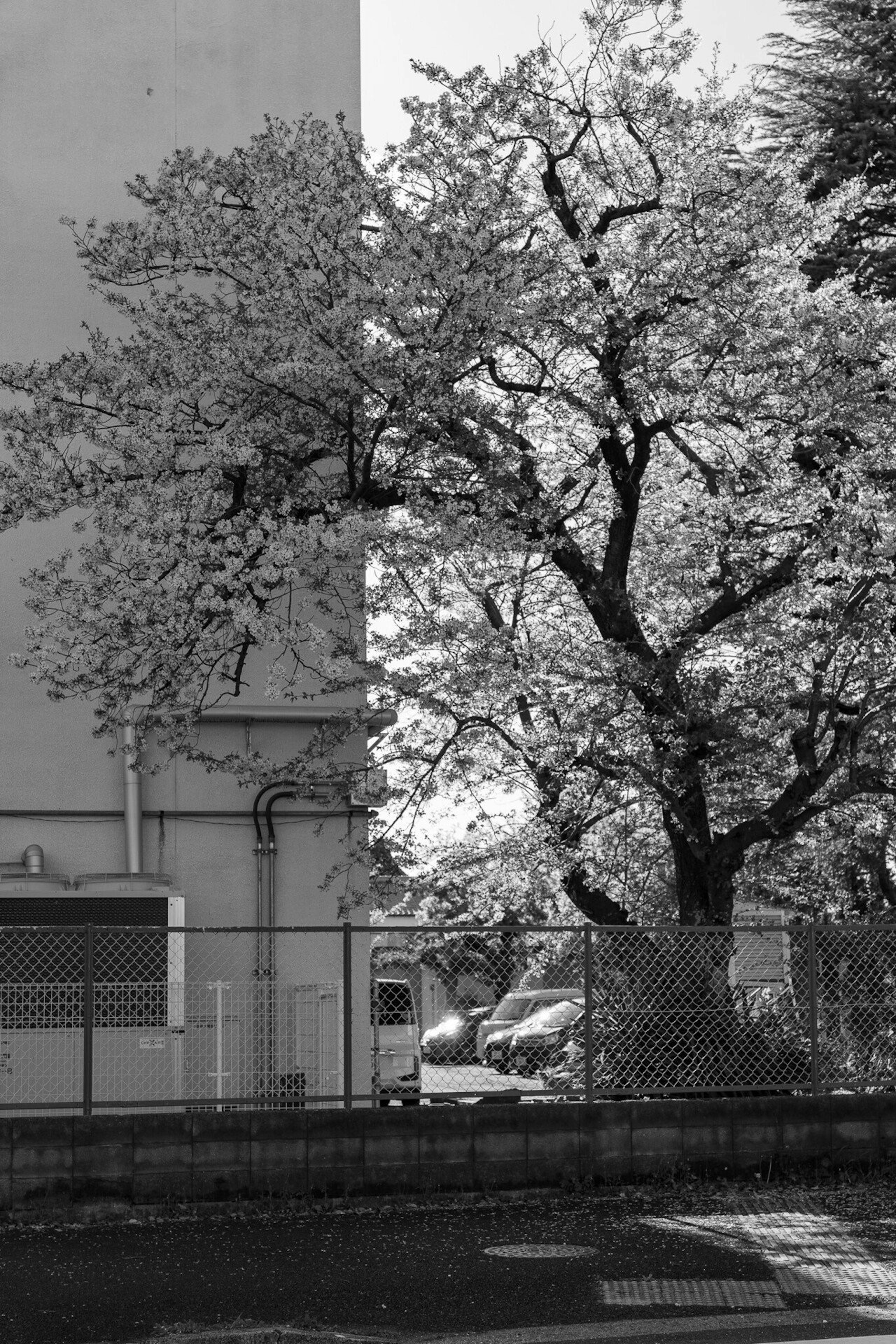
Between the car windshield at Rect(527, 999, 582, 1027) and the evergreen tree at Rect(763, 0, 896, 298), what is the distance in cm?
881

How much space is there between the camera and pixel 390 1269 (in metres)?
7.78

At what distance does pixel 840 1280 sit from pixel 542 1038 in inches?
183

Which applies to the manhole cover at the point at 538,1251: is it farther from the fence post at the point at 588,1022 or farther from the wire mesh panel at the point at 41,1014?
the wire mesh panel at the point at 41,1014

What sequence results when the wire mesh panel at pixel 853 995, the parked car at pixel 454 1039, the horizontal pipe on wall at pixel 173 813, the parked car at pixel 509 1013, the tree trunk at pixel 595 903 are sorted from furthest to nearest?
the tree trunk at pixel 595 903, the horizontal pipe on wall at pixel 173 813, the wire mesh panel at pixel 853 995, the parked car at pixel 509 1013, the parked car at pixel 454 1039

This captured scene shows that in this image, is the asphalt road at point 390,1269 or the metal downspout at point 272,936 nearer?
the asphalt road at point 390,1269

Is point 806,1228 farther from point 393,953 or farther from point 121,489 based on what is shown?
point 121,489

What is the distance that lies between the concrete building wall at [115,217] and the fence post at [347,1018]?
3102 mm

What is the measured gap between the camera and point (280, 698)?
44.8 feet

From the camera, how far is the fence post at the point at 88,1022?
31.9 ft

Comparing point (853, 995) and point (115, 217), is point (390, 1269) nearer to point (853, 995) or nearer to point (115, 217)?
point (853, 995)

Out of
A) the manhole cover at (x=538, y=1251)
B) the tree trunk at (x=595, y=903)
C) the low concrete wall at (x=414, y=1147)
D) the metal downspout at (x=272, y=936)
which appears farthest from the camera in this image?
the tree trunk at (x=595, y=903)

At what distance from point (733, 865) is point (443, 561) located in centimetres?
406

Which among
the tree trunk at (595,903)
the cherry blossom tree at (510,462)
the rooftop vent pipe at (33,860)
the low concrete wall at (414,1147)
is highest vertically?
the cherry blossom tree at (510,462)

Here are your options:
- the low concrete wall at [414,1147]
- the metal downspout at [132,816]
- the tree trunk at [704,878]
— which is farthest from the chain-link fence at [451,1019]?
the tree trunk at [704,878]
